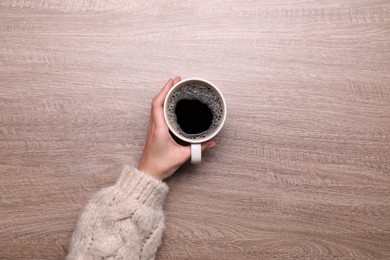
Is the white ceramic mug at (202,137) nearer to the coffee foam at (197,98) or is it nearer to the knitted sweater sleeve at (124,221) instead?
the coffee foam at (197,98)

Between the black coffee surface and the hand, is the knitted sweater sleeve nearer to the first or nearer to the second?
the hand

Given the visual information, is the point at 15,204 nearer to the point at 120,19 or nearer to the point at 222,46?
the point at 120,19

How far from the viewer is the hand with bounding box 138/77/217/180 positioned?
0.79 m

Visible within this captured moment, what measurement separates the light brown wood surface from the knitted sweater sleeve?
0.08 m

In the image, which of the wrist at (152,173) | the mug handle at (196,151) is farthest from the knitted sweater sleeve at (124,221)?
the mug handle at (196,151)

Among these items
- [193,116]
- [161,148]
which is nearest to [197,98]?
[193,116]

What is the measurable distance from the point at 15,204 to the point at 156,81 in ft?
1.66

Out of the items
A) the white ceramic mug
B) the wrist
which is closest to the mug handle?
the white ceramic mug

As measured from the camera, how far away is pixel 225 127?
2.95ft

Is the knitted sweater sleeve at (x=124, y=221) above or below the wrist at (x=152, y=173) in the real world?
below

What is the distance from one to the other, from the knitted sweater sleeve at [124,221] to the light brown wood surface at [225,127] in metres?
0.08

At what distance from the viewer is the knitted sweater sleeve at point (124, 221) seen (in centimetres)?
76

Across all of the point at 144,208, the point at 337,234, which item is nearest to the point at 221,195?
the point at 144,208

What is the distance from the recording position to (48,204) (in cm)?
89
